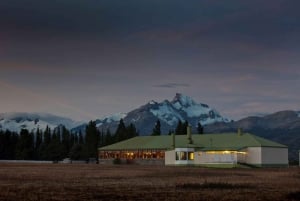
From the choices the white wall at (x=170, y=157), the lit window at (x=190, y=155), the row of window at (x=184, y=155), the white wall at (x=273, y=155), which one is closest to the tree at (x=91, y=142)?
the white wall at (x=170, y=157)

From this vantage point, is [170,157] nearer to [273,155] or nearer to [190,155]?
[190,155]

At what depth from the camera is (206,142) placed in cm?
14412

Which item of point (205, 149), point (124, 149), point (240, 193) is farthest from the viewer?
point (124, 149)

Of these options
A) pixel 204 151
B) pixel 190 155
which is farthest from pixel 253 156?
pixel 190 155

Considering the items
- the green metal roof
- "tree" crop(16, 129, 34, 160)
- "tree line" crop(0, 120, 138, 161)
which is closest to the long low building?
the green metal roof

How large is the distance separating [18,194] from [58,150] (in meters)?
158

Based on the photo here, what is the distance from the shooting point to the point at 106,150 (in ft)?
535

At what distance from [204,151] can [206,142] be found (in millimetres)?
11186

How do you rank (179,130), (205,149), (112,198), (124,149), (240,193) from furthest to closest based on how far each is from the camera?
(179,130) < (124,149) < (205,149) < (240,193) < (112,198)

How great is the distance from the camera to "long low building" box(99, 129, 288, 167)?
128250 mm

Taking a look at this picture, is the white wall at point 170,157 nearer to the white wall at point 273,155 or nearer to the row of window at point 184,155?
the row of window at point 184,155

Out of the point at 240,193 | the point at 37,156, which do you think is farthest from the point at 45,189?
the point at 37,156

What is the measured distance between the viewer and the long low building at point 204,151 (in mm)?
128250

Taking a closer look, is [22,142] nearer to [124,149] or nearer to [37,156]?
[37,156]
